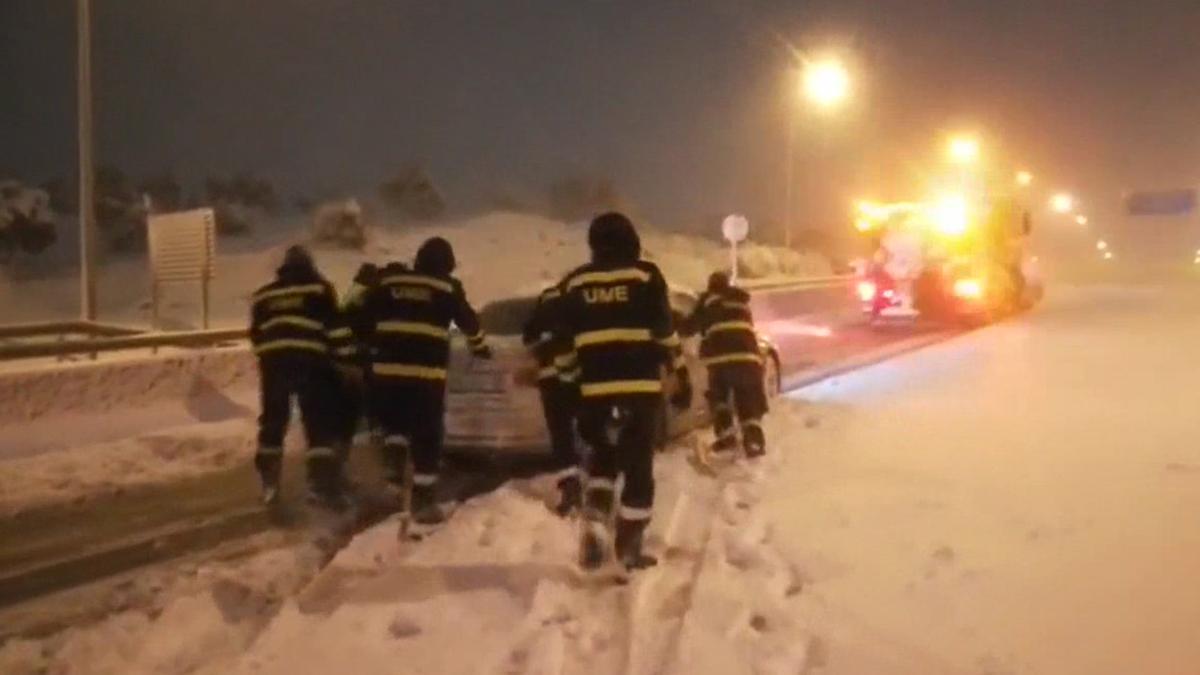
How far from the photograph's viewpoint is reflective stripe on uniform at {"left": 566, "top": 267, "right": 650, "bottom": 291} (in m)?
7.19

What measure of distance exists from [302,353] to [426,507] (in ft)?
5.51

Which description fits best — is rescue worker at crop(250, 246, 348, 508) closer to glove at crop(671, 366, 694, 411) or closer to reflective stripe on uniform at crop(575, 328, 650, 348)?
glove at crop(671, 366, 694, 411)

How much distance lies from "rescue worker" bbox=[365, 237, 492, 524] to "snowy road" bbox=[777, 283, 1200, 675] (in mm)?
2180

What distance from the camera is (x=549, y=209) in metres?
64.9

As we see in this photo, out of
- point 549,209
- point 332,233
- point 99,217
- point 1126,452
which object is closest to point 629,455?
point 1126,452

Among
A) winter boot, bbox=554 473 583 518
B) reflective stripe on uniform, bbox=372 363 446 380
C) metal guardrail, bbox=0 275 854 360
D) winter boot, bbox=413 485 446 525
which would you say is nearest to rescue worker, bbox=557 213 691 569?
winter boot, bbox=554 473 583 518

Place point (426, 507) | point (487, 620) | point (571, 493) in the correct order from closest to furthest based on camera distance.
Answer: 1. point (487, 620)
2. point (426, 507)
3. point (571, 493)

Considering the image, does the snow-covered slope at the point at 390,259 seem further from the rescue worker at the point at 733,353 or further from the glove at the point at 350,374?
the glove at the point at 350,374

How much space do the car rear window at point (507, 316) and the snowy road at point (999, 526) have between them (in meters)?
2.44

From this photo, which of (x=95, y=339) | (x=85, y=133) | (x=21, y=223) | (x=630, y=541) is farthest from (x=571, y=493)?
(x=21, y=223)

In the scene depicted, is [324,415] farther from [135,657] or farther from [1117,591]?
[1117,591]

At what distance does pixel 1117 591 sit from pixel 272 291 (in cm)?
575

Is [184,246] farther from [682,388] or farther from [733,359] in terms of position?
[682,388]

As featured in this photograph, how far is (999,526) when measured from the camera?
324 inches
